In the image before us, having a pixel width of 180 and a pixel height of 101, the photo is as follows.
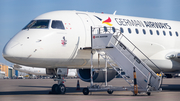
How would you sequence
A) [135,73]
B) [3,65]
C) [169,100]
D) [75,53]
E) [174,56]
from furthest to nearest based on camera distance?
1. [3,65]
2. [174,56]
3. [75,53]
4. [135,73]
5. [169,100]

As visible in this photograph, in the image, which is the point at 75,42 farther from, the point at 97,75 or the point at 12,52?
the point at 12,52

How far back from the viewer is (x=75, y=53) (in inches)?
776

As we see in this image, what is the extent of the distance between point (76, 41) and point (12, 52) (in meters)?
4.05

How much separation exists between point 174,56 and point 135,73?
6212mm

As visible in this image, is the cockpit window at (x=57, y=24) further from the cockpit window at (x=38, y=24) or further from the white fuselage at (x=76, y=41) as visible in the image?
the cockpit window at (x=38, y=24)

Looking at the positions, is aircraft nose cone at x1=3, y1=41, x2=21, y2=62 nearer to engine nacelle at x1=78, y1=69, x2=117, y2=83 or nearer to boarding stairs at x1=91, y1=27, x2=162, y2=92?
boarding stairs at x1=91, y1=27, x2=162, y2=92

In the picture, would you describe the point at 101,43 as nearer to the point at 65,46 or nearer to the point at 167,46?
the point at 65,46

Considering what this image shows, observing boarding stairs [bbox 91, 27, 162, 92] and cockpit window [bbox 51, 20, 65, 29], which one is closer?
boarding stairs [bbox 91, 27, 162, 92]

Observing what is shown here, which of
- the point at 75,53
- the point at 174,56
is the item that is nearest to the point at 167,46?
the point at 174,56

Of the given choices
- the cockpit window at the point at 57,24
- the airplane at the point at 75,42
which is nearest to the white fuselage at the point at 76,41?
the airplane at the point at 75,42

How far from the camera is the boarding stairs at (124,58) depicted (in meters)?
18.9

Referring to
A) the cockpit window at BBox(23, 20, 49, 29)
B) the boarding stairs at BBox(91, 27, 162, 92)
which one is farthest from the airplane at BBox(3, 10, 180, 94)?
the boarding stairs at BBox(91, 27, 162, 92)

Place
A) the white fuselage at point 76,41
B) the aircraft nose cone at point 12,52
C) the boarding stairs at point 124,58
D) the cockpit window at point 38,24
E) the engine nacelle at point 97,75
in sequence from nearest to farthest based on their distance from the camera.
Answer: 1. the aircraft nose cone at point 12,52
2. the white fuselage at point 76,41
3. the boarding stairs at point 124,58
4. the cockpit window at point 38,24
5. the engine nacelle at point 97,75

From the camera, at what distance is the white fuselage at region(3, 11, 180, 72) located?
59.9ft
